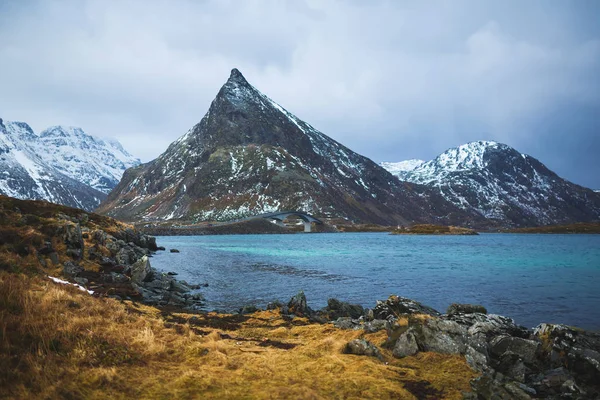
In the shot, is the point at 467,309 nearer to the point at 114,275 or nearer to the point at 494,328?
the point at 494,328

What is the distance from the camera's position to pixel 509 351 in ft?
37.3

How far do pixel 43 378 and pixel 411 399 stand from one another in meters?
8.38

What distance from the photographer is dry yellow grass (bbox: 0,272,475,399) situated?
7676 millimetres

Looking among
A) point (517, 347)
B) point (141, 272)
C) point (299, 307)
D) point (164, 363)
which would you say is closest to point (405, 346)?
point (517, 347)

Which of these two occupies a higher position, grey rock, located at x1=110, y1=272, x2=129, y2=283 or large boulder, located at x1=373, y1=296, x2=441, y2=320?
large boulder, located at x1=373, y1=296, x2=441, y2=320

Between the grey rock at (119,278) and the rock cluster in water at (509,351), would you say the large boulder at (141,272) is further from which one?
the rock cluster in water at (509,351)

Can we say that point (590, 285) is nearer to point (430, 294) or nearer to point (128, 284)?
point (430, 294)

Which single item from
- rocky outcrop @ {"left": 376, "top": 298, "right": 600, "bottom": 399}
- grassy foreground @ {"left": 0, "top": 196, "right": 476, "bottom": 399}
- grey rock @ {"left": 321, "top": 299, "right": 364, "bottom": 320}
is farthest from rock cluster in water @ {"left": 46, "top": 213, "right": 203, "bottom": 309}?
rocky outcrop @ {"left": 376, "top": 298, "right": 600, "bottom": 399}

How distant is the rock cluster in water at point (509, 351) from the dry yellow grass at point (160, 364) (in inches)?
20.8

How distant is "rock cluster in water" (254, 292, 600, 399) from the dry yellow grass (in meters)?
0.53

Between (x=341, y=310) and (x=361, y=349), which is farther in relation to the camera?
(x=341, y=310)

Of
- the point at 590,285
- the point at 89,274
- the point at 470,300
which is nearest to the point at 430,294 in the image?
the point at 470,300

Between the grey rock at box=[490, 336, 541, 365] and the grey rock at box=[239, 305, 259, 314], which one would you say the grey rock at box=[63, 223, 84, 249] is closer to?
the grey rock at box=[239, 305, 259, 314]

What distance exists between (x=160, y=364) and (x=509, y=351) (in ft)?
35.6
